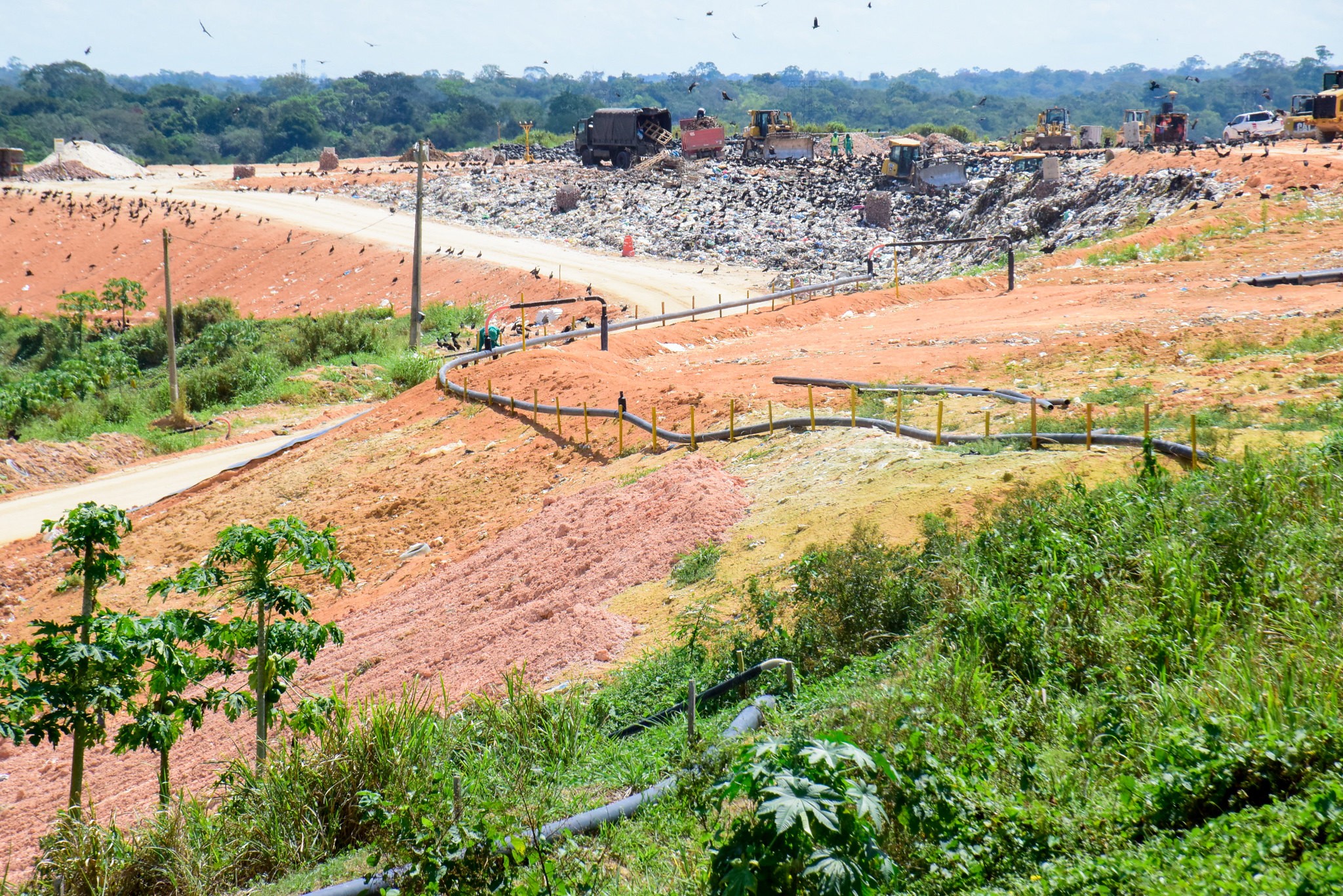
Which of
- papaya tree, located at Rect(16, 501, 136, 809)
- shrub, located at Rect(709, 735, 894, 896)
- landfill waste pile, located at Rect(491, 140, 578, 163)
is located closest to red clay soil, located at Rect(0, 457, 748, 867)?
papaya tree, located at Rect(16, 501, 136, 809)

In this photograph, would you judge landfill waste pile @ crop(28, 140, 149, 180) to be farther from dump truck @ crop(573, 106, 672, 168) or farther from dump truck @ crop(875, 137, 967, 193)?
dump truck @ crop(875, 137, 967, 193)

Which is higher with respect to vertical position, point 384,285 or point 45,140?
point 45,140

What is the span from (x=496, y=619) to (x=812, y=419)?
181 inches

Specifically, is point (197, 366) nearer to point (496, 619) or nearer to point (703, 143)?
point (496, 619)

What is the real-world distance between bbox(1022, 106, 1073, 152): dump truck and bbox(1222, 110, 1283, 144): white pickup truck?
7355mm

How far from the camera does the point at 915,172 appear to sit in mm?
45156

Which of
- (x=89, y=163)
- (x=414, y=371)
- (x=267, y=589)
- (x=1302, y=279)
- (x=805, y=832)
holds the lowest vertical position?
(x=414, y=371)

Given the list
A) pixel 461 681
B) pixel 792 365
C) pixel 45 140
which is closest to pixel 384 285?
pixel 792 365

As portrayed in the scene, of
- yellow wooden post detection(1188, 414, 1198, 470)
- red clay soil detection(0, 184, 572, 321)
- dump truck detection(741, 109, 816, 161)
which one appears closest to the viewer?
yellow wooden post detection(1188, 414, 1198, 470)

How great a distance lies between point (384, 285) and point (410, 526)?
79.8 ft

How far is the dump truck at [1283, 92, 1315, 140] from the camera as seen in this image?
44.1m

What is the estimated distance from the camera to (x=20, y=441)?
22312mm

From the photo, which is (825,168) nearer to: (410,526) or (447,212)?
(447,212)

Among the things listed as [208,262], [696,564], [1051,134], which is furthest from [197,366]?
[1051,134]
